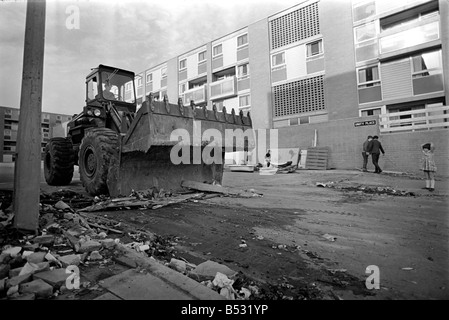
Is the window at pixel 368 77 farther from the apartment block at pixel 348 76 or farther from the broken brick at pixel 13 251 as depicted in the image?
the broken brick at pixel 13 251

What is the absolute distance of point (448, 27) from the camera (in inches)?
522

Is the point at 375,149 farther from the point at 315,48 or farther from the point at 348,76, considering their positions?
the point at 315,48

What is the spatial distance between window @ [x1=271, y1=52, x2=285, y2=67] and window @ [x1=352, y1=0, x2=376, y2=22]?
218 inches

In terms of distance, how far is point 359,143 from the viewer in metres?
13.9

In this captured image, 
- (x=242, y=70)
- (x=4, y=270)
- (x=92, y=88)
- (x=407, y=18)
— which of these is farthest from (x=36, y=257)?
(x=242, y=70)

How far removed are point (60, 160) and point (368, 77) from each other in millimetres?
17868

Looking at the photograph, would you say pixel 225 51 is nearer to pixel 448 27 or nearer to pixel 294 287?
pixel 448 27

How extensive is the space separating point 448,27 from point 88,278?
19044 millimetres

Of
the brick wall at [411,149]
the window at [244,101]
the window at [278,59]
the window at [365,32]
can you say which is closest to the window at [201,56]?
the window at [244,101]

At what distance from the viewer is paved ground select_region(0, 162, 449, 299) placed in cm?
187

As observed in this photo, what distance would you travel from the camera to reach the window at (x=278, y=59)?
20.5 meters

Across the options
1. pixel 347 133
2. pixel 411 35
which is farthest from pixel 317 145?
pixel 411 35

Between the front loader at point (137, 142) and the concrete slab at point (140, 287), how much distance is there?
2.96 meters

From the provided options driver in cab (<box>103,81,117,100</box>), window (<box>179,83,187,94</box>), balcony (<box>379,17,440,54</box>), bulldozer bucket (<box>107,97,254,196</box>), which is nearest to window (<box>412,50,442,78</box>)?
balcony (<box>379,17,440,54</box>)
